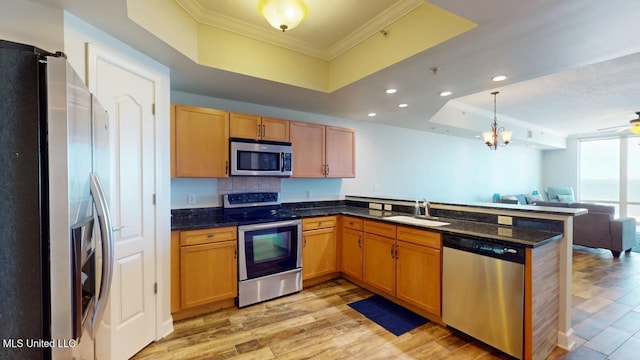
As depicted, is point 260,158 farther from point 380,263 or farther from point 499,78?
point 499,78

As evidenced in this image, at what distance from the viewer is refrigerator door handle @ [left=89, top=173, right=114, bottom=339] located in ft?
3.55

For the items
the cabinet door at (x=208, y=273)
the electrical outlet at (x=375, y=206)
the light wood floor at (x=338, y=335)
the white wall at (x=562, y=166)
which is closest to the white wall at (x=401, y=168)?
the electrical outlet at (x=375, y=206)

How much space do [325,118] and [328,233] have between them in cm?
190

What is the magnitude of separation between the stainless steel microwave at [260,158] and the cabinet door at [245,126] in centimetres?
8

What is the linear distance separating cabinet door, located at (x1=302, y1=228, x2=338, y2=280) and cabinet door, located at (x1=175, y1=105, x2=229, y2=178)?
4.35ft

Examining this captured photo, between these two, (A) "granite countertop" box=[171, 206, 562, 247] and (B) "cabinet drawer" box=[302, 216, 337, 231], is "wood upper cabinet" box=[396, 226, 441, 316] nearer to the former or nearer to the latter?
(A) "granite countertop" box=[171, 206, 562, 247]

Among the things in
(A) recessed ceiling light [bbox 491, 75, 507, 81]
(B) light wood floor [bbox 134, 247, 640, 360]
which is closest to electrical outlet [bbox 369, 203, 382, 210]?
(B) light wood floor [bbox 134, 247, 640, 360]

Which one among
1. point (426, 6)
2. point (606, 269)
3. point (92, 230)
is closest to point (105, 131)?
point (92, 230)

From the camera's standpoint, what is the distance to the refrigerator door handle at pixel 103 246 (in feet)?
3.55

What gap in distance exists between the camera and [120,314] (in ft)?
6.64

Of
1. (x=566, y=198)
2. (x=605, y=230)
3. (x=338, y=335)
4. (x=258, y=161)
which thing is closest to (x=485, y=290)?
(x=338, y=335)

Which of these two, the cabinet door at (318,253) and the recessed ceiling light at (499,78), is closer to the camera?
the recessed ceiling light at (499,78)

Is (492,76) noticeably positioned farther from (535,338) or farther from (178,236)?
(178,236)

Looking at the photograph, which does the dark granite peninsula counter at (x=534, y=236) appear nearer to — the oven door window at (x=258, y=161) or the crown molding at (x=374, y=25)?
the oven door window at (x=258, y=161)
